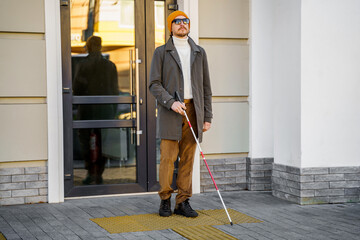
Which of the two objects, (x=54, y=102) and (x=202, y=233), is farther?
(x=54, y=102)

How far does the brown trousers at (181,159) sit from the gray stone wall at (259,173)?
1482mm

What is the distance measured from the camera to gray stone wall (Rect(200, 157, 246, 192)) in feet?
21.1

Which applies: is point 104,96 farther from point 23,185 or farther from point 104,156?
point 23,185

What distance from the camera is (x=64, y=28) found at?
5945mm

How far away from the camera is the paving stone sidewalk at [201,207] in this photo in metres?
4.42

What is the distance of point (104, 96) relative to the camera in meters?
6.15

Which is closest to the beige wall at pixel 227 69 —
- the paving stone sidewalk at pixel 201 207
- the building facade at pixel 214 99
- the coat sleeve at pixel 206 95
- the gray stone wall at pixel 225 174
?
the building facade at pixel 214 99

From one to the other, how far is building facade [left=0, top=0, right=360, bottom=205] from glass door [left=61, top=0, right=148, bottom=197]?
1cm

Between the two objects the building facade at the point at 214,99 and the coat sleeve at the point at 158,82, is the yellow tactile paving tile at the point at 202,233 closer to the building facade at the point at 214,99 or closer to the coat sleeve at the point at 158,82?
the coat sleeve at the point at 158,82

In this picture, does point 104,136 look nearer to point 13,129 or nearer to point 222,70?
point 13,129

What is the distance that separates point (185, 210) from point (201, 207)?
0.49 meters

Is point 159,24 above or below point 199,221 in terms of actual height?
above

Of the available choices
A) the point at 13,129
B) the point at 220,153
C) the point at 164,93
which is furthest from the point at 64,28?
the point at 220,153

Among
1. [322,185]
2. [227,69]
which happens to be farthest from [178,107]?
[322,185]
